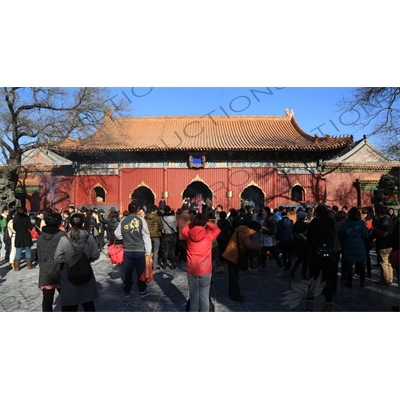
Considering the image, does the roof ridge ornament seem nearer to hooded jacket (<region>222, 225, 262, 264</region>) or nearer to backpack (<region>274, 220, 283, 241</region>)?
backpack (<region>274, 220, 283, 241</region>)

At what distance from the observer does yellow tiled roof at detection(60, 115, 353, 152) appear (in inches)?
543

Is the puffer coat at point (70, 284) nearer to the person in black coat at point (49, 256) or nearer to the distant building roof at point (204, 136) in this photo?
the person in black coat at point (49, 256)

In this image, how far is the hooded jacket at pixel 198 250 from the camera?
3.80 m

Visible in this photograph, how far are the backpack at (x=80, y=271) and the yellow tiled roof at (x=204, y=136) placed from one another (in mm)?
10665

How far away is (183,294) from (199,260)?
5.12 feet

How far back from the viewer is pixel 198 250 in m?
3.83

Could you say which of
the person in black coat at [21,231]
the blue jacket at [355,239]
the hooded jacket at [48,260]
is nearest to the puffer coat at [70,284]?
the hooded jacket at [48,260]

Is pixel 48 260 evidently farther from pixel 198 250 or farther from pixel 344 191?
pixel 344 191

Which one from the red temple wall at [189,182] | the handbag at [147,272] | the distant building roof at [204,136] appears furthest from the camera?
the red temple wall at [189,182]

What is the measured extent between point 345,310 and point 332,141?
10752 mm

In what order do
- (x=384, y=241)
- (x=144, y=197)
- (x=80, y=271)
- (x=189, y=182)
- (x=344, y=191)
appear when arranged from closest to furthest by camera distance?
(x=80, y=271)
(x=384, y=241)
(x=189, y=182)
(x=344, y=191)
(x=144, y=197)

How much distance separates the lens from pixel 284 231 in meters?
6.64

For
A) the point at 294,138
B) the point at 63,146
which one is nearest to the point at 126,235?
the point at 63,146


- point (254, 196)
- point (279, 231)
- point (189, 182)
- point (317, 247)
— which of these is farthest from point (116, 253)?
point (254, 196)
